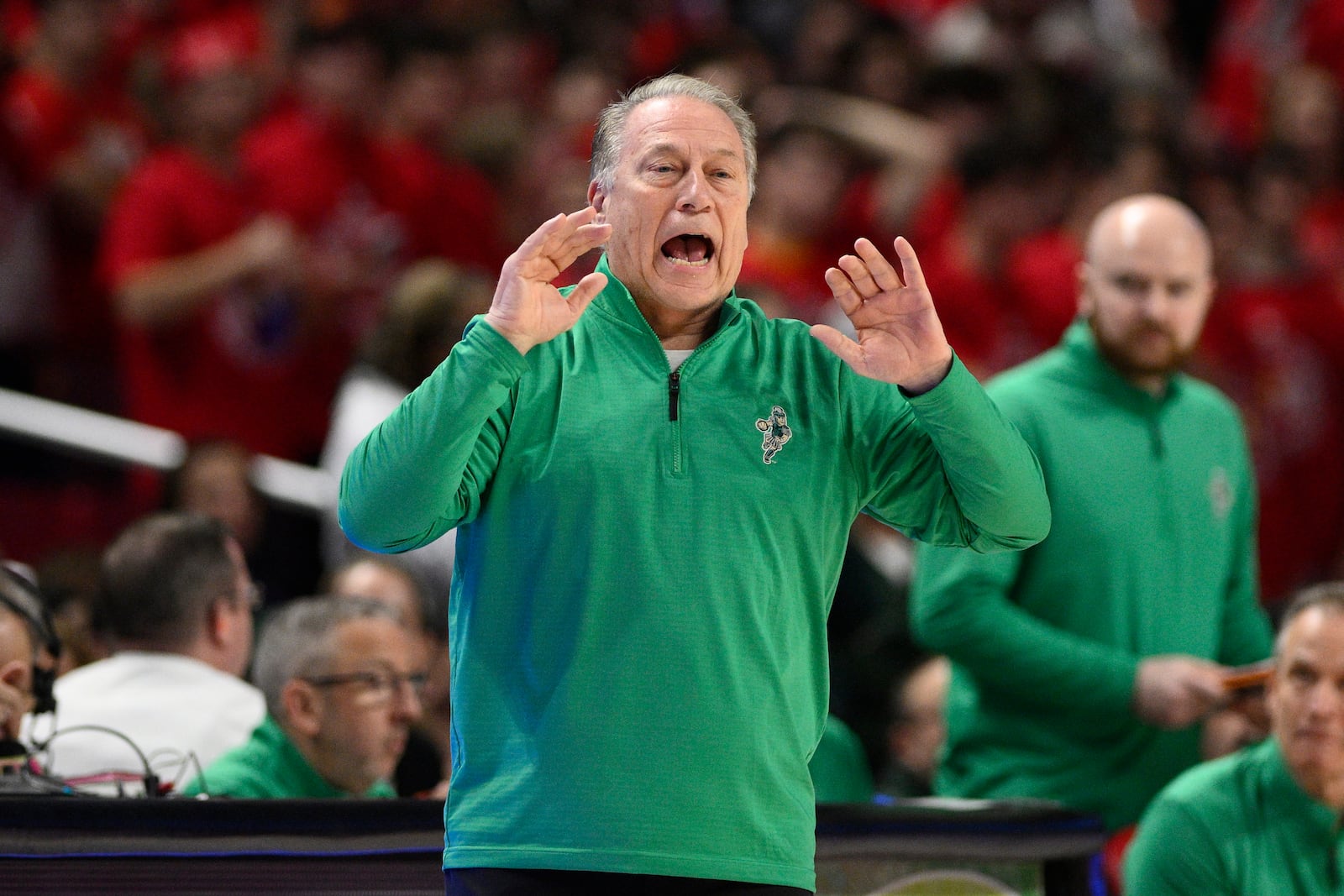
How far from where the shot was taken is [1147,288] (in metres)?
4.30

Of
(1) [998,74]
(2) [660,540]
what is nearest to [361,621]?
(2) [660,540]

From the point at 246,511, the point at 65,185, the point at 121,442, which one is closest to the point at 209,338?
the point at 121,442

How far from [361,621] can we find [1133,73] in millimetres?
6484

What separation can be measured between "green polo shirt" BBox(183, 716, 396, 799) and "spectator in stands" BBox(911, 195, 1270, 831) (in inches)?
52.8

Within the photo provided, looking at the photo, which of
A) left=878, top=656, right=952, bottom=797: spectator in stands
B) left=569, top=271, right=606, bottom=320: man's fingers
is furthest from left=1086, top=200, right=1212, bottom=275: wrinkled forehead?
left=569, top=271, right=606, bottom=320: man's fingers

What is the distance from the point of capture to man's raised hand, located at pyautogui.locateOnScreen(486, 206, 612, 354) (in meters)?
2.26

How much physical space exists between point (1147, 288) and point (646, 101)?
2064 mm

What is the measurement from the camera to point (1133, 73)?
936 centimetres

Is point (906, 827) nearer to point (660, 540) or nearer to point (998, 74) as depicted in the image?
point (660, 540)

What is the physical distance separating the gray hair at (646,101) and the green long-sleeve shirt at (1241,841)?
6.08ft

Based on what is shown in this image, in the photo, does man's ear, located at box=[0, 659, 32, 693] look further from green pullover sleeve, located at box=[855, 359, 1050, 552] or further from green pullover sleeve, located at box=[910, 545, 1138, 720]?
green pullover sleeve, located at box=[910, 545, 1138, 720]

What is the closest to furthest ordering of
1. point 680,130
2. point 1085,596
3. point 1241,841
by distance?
point 680,130
point 1241,841
point 1085,596

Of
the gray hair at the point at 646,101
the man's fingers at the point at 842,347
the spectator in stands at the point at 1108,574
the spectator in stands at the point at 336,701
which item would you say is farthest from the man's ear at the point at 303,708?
the man's fingers at the point at 842,347

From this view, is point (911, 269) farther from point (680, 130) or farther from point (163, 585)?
point (163, 585)
